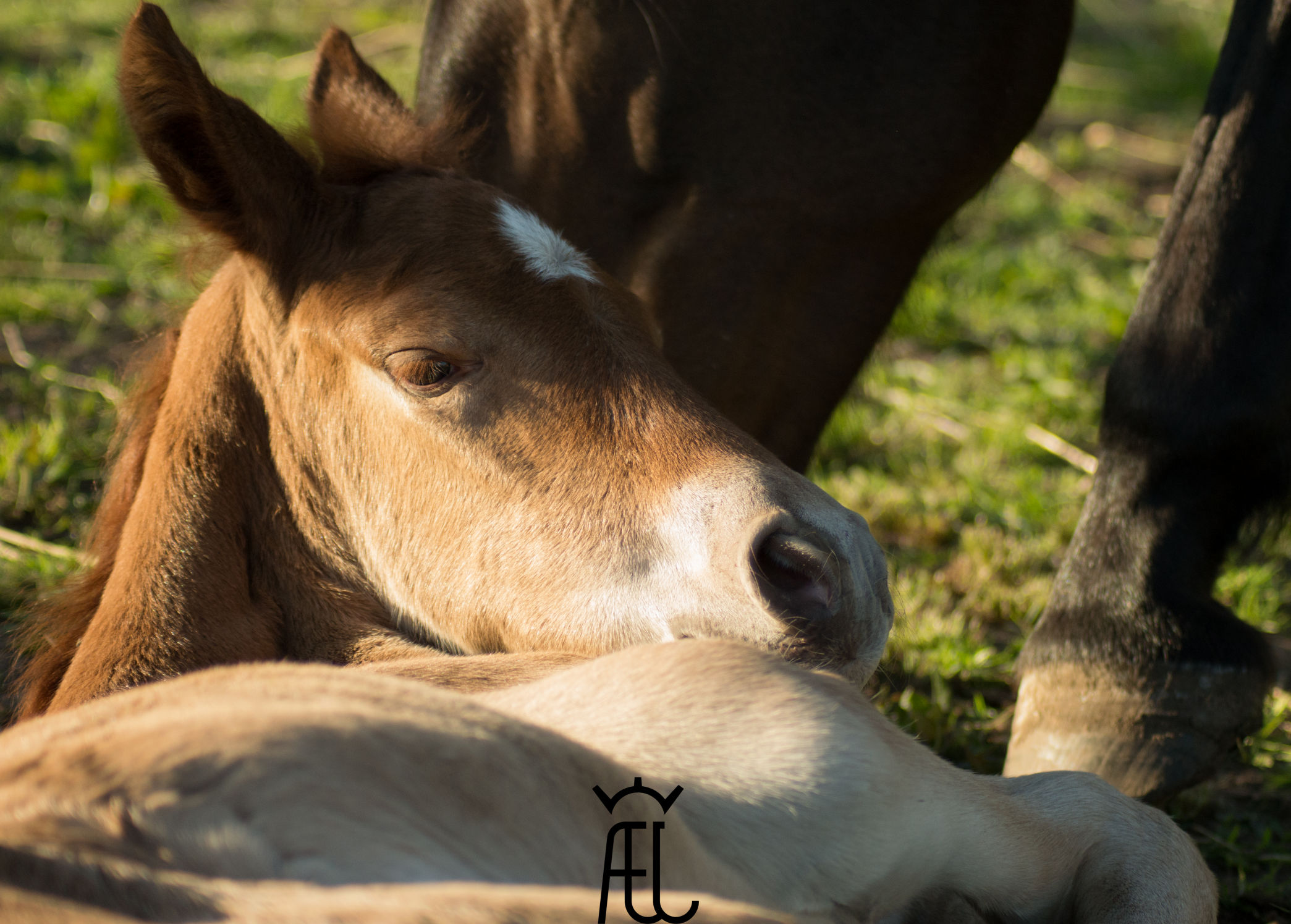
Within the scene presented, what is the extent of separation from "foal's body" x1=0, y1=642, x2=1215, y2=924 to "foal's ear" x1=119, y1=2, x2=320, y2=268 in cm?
90

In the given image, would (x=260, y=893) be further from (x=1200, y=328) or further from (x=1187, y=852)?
(x=1200, y=328)

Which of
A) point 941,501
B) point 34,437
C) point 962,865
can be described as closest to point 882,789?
point 962,865

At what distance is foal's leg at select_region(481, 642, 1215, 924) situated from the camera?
157 cm

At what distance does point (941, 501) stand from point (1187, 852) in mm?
2006

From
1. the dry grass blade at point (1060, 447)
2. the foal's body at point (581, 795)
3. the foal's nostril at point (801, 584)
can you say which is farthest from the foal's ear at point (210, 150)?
the dry grass blade at point (1060, 447)

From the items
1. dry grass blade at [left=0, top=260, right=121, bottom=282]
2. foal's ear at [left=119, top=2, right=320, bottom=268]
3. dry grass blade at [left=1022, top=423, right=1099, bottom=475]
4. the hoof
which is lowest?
the hoof

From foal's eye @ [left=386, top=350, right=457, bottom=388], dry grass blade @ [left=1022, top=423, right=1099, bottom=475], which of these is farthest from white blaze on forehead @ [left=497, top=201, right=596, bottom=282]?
dry grass blade @ [left=1022, top=423, right=1099, bottom=475]

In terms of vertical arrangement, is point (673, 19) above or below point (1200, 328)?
above

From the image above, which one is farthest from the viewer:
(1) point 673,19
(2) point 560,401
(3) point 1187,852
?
(1) point 673,19

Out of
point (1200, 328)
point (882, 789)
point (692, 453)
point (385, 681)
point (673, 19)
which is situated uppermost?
point (673, 19)

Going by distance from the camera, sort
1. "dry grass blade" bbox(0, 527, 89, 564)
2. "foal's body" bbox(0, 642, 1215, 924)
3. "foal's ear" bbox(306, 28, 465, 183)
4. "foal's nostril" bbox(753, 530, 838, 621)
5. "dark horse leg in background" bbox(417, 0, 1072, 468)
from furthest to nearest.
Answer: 1. "dry grass blade" bbox(0, 527, 89, 564)
2. "dark horse leg in background" bbox(417, 0, 1072, 468)
3. "foal's ear" bbox(306, 28, 465, 183)
4. "foal's nostril" bbox(753, 530, 838, 621)
5. "foal's body" bbox(0, 642, 1215, 924)

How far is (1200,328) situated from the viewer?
102 inches

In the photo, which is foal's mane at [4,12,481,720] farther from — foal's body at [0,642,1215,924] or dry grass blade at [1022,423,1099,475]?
dry grass blade at [1022,423,1099,475]

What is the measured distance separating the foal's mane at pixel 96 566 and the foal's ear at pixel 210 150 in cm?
39
